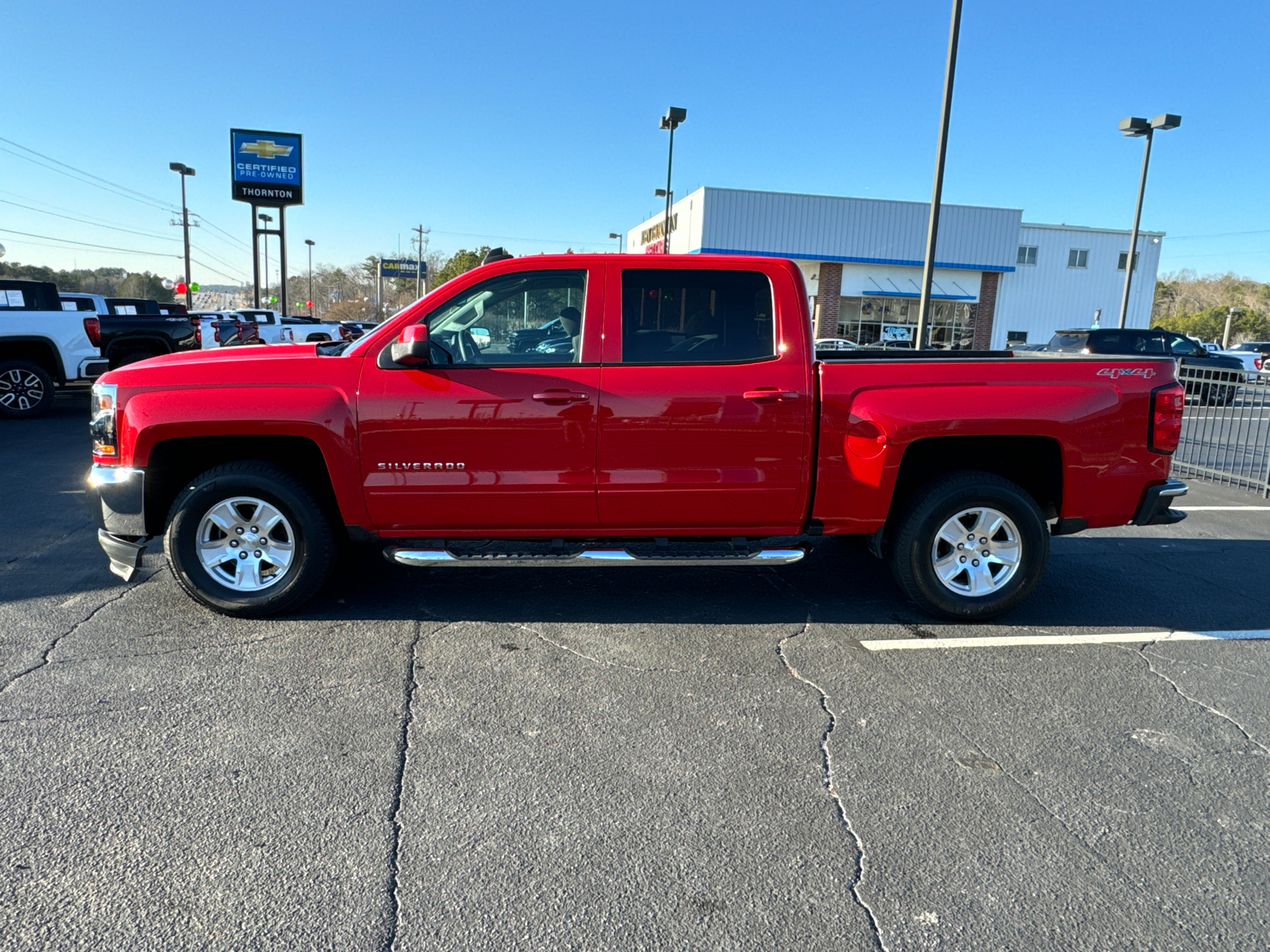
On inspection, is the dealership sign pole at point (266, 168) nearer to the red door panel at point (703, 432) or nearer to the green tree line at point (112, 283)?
the red door panel at point (703, 432)

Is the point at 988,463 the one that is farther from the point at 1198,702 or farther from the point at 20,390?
the point at 20,390

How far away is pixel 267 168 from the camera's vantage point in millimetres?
32062

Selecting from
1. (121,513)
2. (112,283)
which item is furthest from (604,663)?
(112,283)

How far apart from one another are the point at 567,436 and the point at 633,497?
50 cm

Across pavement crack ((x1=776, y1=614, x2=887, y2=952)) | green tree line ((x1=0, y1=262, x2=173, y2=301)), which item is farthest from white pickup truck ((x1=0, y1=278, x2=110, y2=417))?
green tree line ((x1=0, y1=262, x2=173, y2=301))

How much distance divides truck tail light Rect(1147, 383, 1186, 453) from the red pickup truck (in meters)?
0.01

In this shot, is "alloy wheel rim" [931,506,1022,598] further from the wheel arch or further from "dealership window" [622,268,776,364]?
"dealership window" [622,268,776,364]

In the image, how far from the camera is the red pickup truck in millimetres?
4566

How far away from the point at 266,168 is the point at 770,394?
32809mm

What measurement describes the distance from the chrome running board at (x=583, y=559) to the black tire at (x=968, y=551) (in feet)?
2.17

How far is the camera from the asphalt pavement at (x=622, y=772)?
2510 millimetres

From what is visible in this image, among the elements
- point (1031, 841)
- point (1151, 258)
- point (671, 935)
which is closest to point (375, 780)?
point (671, 935)

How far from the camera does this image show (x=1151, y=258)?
44.8 meters

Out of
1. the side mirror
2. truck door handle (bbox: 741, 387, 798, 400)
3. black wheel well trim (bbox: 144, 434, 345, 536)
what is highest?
the side mirror
